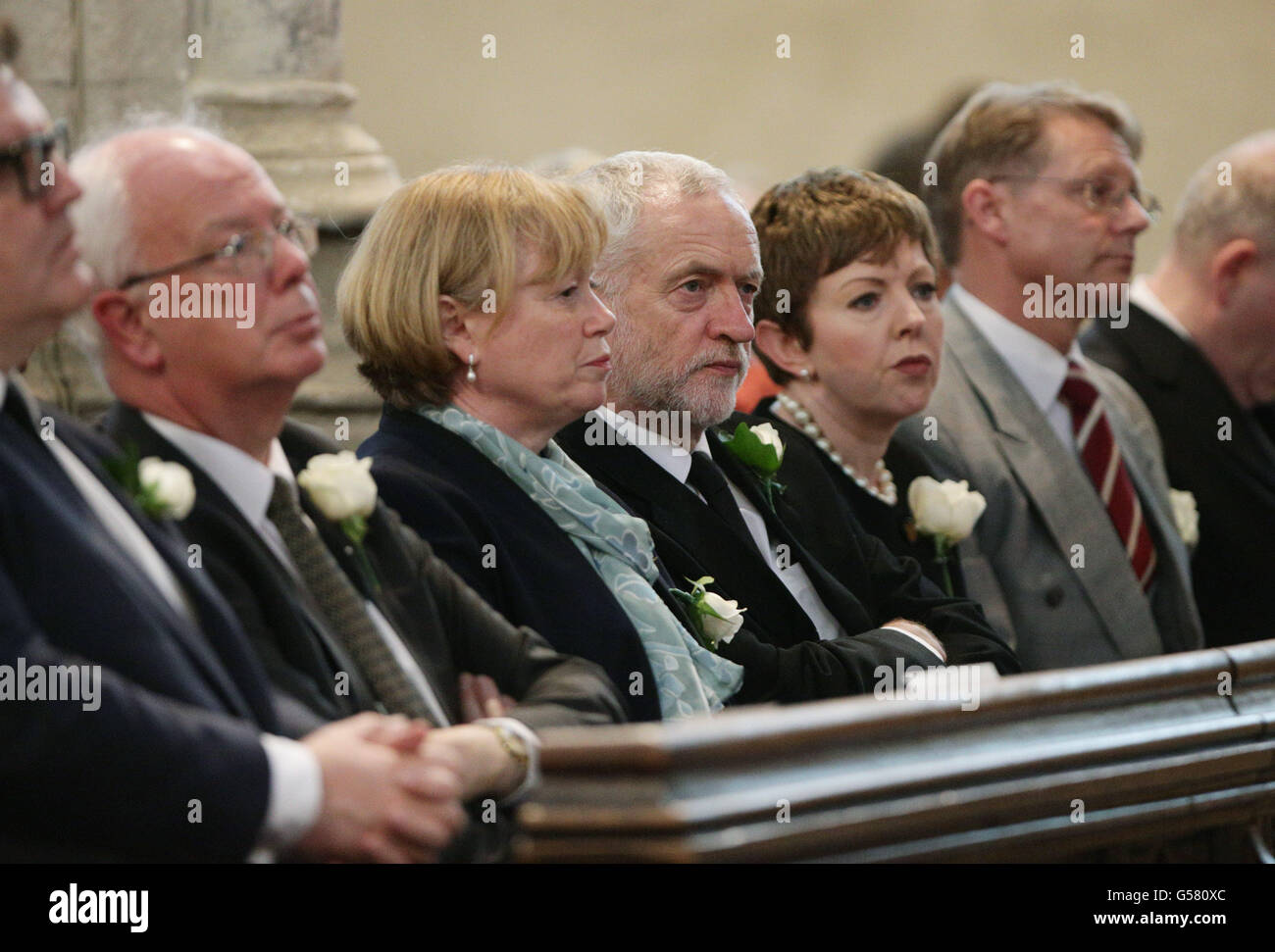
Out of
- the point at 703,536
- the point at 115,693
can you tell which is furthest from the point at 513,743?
the point at 703,536

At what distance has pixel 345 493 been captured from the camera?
2.56 meters

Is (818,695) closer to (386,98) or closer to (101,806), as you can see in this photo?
(101,806)

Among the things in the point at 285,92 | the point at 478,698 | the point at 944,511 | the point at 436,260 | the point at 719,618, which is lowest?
the point at 478,698

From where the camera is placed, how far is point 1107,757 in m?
2.54

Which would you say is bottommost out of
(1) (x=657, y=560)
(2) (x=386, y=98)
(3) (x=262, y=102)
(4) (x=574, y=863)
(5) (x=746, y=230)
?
(4) (x=574, y=863)

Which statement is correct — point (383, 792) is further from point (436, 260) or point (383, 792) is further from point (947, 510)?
point (947, 510)

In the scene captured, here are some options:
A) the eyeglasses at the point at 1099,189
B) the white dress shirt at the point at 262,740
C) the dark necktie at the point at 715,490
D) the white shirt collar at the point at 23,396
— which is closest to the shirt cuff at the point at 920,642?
the dark necktie at the point at 715,490

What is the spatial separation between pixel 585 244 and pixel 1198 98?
909 centimetres

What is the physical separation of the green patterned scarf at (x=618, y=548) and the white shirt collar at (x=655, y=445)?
386 millimetres

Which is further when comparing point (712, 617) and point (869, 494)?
point (869, 494)

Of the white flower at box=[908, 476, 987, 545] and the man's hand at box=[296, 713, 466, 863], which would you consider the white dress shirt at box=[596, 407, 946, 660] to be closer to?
the white flower at box=[908, 476, 987, 545]

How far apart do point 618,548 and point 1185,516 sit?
2.24 meters

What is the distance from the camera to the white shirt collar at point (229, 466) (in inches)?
97.1

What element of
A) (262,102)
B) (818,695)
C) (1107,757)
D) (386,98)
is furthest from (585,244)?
(386,98)
